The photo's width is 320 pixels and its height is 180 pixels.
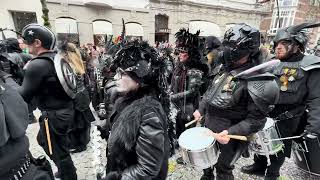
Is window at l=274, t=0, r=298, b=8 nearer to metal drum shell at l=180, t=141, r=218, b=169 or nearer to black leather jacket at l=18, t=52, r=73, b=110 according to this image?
metal drum shell at l=180, t=141, r=218, b=169

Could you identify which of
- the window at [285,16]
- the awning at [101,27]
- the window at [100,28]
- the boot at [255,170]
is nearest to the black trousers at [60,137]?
the boot at [255,170]

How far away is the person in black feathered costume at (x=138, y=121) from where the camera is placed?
4.43 ft

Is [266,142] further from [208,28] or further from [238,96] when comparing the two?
[208,28]

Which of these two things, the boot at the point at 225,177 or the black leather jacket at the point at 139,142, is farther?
the boot at the point at 225,177

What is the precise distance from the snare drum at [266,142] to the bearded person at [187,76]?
128cm

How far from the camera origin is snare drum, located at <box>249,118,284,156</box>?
249cm

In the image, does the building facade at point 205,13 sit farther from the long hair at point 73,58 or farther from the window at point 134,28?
the long hair at point 73,58

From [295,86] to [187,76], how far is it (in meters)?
1.56

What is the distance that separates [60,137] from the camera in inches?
105

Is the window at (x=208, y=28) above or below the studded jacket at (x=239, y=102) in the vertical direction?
above

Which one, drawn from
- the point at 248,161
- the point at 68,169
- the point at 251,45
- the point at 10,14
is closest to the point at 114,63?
the point at 251,45

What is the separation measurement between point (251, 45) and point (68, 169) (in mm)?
2652

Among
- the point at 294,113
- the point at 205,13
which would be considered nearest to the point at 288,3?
the point at 205,13

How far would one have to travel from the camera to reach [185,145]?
2.24m
